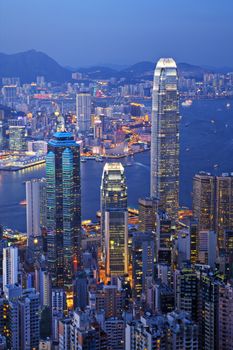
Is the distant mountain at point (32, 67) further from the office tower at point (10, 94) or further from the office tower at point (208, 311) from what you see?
the office tower at point (208, 311)

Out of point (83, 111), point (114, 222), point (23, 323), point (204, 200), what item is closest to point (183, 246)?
point (114, 222)

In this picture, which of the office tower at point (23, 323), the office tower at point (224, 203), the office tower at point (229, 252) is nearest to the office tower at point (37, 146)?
the office tower at point (224, 203)

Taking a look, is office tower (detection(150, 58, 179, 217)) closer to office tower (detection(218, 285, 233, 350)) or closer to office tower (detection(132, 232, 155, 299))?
office tower (detection(132, 232, 155, 299))

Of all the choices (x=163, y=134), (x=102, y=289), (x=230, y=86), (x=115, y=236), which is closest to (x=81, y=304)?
(x=102, y=289)

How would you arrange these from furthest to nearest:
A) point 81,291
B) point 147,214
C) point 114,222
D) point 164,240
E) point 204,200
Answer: point 204,200, point 147,214, point 114,222, point 164,240, point 81,291

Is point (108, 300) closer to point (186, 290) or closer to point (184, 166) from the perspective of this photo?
point (186, 290)

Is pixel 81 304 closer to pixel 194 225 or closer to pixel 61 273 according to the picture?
pixel 61 273
